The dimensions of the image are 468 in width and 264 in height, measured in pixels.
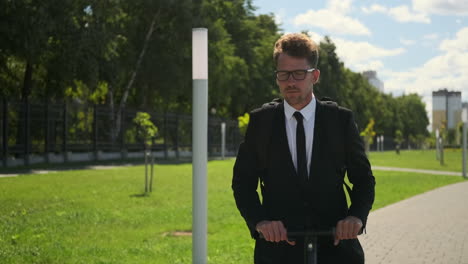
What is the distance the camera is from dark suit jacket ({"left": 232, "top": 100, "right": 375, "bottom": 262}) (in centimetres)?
282

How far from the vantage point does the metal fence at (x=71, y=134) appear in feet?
87.9

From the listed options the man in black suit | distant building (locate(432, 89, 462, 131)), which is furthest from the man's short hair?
distant building (locate(432, 89, 462, 131))

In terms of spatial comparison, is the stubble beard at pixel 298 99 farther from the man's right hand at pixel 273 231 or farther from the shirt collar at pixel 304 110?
the man's right hand at pixel 273 231

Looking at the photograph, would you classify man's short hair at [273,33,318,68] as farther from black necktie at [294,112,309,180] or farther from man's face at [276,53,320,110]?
black necktie at [294,112,309,180]

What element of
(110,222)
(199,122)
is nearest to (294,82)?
(199,122)

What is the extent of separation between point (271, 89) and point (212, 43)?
18518 millimetres

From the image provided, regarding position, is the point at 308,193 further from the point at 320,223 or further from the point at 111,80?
the point at 111,80

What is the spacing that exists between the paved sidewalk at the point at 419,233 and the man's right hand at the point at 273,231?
16.3ft

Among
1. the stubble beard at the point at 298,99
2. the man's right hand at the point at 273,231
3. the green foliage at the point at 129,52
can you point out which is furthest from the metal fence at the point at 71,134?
the man's right hand at the point at 273,231

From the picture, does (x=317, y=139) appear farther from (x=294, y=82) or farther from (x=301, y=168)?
(x=294, y=82)

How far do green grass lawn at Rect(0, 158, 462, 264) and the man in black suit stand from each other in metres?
Result: 4.71

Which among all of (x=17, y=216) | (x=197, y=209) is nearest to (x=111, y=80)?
(x=17, y=216)

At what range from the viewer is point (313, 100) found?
2.93 metres

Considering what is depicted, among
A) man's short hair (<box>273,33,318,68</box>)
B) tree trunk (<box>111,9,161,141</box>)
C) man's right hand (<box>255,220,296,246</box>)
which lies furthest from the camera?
tree trunk (<box>111,9,161,141</box>)
